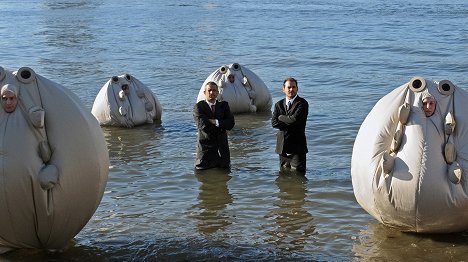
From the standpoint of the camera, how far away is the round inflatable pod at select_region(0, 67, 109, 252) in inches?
327

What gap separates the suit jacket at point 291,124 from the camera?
1191cm

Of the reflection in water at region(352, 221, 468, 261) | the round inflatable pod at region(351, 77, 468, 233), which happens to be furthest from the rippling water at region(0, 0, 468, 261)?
the round inflatable pod at region(351, 77, 468, 233)

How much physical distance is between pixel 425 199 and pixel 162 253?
9.46 ft

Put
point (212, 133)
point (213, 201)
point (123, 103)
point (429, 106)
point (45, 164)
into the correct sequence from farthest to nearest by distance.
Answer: point (123, 103)
point (212, 133)
point (213, 201)
point (429, 106)
point (45, 164)

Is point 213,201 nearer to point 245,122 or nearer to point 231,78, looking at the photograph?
point 245,122

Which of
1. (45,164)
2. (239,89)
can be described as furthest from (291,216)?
(239,89)

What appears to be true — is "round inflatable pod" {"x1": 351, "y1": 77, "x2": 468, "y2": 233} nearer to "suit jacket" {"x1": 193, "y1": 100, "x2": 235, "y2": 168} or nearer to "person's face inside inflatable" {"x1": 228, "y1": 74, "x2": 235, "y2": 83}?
"suit jacket" {"x1": 193, "y1": 100, "x2": 235, "y2": 168}

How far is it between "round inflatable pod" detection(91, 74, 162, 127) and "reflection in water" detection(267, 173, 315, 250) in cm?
456

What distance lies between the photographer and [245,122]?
16875 mm

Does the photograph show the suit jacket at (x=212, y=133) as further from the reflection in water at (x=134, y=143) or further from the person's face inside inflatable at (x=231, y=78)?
the person's face inside inflatable at (x=231, y=78)

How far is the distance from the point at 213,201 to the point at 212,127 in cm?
128

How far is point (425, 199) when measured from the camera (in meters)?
8.90

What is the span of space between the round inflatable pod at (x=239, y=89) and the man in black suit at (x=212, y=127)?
3885 mm

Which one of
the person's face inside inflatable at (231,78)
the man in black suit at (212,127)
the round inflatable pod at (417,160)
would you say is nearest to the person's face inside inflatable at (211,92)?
the man in black suit at (212,127)
